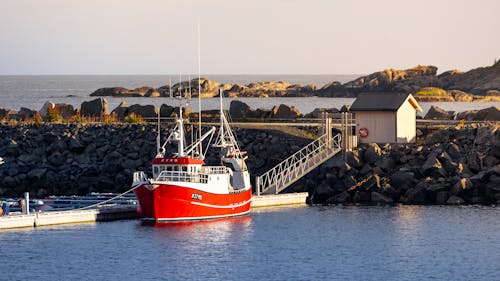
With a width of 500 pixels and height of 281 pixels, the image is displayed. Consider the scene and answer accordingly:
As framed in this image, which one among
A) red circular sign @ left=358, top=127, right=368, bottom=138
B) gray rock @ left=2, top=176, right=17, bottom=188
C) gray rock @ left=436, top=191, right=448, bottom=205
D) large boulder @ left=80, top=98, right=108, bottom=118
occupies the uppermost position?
large boulder @ left=80, top=98, right=108, bottom=118

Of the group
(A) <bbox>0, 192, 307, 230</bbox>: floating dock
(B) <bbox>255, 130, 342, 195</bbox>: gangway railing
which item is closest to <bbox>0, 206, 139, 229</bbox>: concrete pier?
(A) <bbox>0, 192, 307, 230</bbox>: floating dock

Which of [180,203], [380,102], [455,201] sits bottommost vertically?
[455,201]

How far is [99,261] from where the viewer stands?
6775 centimetres

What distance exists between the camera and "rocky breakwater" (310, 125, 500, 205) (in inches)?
3467

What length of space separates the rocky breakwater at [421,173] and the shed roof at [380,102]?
292 centimetres

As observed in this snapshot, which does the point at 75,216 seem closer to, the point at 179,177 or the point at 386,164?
the point at 179,177

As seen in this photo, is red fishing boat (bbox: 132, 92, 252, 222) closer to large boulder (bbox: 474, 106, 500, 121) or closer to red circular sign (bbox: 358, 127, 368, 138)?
red circular sign (bbox: 358, 127, 368, 138)

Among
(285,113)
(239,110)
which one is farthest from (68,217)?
(239,110)

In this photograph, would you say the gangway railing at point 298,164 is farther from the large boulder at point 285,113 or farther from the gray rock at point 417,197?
the large boulder at point 285,113

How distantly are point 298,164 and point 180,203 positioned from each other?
19177 millimetres

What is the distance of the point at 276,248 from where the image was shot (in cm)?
7194

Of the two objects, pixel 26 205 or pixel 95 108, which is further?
pixel 95 108

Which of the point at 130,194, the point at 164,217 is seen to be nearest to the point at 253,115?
the point at 130,194

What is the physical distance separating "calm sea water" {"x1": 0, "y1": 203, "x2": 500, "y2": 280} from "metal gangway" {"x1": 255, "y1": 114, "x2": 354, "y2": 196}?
649 cm
